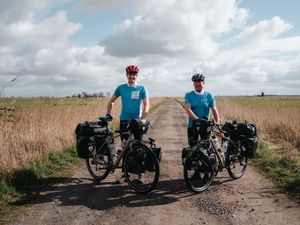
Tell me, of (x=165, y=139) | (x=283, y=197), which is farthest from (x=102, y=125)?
(x=165, y=139)

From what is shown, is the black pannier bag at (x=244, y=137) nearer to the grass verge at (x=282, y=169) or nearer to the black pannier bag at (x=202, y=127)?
the grass verge at (x=282, y=169)

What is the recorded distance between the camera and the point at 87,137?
741 centimetres

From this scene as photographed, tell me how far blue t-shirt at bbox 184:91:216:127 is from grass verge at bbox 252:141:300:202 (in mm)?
2088

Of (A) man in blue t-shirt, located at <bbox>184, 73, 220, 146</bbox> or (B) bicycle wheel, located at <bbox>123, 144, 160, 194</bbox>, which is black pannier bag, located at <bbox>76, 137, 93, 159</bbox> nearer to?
(B) bicycle wheel, located at <bbox>123, 144, 160, 194</bbox>

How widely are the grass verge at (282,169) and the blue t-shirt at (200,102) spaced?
2088mm

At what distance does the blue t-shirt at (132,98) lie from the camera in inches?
286

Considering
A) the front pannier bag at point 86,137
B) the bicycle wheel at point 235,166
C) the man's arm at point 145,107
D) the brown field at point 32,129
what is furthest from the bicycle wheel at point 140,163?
the brown field at point 32,129

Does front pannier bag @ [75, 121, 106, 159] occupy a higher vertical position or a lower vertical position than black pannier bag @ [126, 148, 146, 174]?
higher

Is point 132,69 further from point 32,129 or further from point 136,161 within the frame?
point 32,129

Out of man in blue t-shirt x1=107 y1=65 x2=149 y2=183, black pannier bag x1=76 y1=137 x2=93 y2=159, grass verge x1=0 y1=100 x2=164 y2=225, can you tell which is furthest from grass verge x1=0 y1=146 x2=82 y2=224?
man in blue t-shirt x1=107 y1=65 x2=149 y2=183

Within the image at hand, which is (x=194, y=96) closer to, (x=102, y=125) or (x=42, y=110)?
(x=102, y=125)

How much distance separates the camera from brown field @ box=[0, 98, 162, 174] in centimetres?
860

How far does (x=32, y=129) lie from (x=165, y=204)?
581 cm

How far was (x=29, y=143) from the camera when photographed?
31.8 feet
